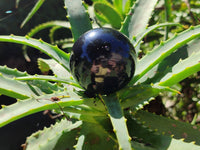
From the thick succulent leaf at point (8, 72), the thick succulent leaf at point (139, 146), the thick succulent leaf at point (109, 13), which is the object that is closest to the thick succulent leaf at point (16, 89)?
the thick succulent leaf at point (8, 72)

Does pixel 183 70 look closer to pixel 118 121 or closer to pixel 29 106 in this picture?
pixel 118 121

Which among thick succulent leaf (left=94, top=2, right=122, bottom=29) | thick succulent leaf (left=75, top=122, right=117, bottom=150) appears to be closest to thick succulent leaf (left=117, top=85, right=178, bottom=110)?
thick succulent leaf (left=75, top=122, right=117, bottom=150)

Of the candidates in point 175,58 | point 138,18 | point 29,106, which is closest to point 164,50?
point 175,58

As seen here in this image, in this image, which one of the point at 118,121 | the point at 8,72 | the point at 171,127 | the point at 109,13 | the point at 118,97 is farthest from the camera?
the point at 109,13

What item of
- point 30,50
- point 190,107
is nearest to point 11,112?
point 190,107

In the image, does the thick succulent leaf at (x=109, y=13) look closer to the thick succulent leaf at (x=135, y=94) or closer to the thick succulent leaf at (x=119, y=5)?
the thick succulent leaf at (x=119, y=5)

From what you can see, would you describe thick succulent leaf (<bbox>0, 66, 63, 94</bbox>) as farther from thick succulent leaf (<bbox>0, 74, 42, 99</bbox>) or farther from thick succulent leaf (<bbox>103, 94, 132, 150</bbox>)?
thick succulent leaf (<bbox>103, 94, 132, 150</bbox>)

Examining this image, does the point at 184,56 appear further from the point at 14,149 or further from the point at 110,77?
the point at 14,149
